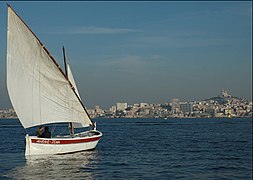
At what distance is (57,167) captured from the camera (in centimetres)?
3516

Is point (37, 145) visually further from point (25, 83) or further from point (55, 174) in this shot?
point (55, 174)

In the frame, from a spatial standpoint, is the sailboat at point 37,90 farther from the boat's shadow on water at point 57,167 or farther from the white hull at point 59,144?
the boat's shadow on water at point 57,167

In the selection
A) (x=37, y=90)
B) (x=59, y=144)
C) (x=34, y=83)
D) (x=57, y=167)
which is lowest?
(x=57, y=167)

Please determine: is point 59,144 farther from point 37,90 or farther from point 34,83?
point 34,83

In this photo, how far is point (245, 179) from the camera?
2844cm

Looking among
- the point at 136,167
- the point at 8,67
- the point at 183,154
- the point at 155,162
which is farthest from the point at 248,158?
the point at 8,67

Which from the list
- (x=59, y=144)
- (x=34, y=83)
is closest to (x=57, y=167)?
(x=59, y=144)

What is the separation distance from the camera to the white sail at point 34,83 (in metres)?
39.5

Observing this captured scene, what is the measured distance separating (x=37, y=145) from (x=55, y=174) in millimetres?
11038

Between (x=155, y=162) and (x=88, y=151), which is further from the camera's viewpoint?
(x=88, y=151)

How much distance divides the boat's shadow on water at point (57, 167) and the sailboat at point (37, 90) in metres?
1.52

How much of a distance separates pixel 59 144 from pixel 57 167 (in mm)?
8397

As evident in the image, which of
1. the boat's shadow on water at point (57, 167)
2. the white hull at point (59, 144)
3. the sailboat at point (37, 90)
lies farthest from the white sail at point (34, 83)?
the boat's shadow on water at point (57, 167)

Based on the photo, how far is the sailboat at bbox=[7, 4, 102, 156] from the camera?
39562mm
